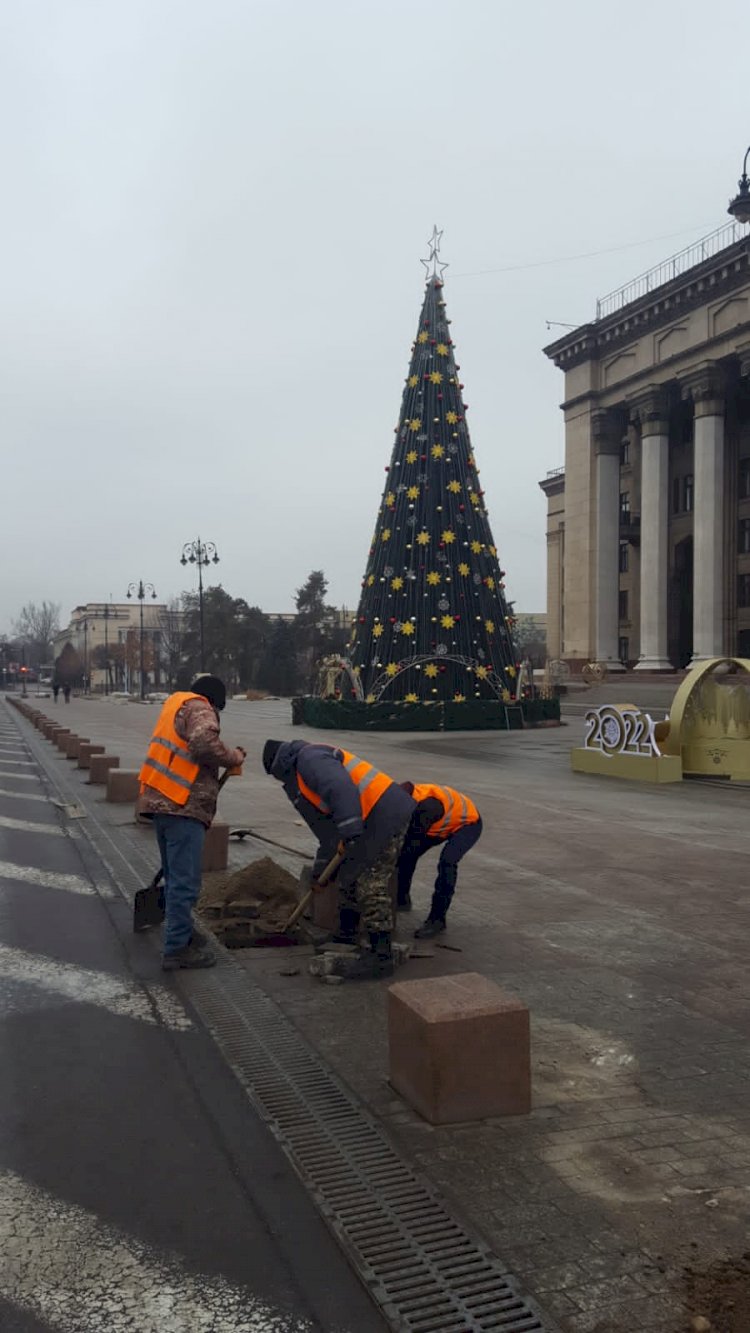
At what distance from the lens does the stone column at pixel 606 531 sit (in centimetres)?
5494

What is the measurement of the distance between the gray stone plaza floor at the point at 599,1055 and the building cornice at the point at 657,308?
3810 centimetres

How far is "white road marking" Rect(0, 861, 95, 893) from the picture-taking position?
932 cm

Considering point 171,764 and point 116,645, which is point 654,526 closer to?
point 171,764

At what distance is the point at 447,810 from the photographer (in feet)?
23.3

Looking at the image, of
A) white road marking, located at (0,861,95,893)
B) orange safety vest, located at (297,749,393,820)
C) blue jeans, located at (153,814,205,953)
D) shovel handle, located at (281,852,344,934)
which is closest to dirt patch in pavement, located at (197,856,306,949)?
shovel handle, located at (281,852,344,934)

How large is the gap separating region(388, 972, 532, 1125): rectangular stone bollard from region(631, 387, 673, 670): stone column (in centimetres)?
4757

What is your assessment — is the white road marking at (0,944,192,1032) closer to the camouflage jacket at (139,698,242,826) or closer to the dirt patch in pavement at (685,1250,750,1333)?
the camouflage jacket at (139,698,242,826)

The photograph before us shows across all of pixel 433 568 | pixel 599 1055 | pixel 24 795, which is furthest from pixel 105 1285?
pixel 433 568

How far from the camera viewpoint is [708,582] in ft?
155

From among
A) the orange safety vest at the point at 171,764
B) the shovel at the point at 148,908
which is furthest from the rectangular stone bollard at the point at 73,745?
the orange safety vest at the point at 171,764

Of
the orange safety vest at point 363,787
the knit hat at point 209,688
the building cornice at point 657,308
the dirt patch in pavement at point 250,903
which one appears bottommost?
the dirt patch in pavement at point 250,903

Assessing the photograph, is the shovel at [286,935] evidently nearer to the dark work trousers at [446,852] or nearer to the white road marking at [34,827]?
the dark work trousers at [446,852]

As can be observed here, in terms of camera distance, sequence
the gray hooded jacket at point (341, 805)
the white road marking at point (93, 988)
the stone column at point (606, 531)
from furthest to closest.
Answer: the stone column at point (606, 531) → the gray hooded jacket at point (341, 805) → the white road marking at point (93, 988)

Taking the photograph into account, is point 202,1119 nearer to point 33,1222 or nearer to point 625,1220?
point 33,1222
